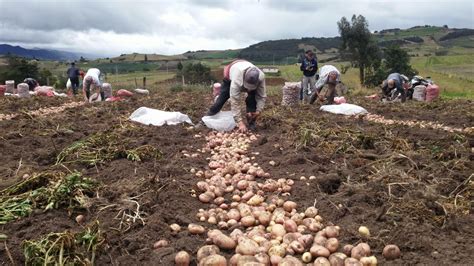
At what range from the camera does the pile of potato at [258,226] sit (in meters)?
2.70

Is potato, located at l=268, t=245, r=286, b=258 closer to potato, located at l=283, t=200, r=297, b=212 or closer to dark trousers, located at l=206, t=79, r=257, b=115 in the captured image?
potato, located at l=283, t=200, r=297, b=212

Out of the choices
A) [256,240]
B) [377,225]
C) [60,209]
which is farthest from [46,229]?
[377,225]

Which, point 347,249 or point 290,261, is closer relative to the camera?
point 290,261

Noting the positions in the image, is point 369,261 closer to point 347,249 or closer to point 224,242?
point 347,249

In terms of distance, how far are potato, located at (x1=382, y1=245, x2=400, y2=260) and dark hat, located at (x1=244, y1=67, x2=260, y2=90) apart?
4065 mm

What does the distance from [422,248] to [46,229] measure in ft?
8.53

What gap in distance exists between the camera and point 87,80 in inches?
440

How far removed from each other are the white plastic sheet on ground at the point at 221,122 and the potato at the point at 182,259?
4218mm

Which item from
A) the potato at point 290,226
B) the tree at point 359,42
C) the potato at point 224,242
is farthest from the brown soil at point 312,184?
the tree at point 359,42

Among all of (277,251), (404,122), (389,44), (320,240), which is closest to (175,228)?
(277,251)

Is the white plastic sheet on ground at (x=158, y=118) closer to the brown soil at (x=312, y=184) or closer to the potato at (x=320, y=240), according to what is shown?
the brown soil at (x=312, y=184)

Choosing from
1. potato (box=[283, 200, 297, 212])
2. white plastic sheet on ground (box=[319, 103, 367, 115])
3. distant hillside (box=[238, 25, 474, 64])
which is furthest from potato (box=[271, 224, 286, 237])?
distant hillside (box=[238, 25, 474, 64])

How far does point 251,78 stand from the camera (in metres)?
6.42

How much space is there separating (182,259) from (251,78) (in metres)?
4.16
